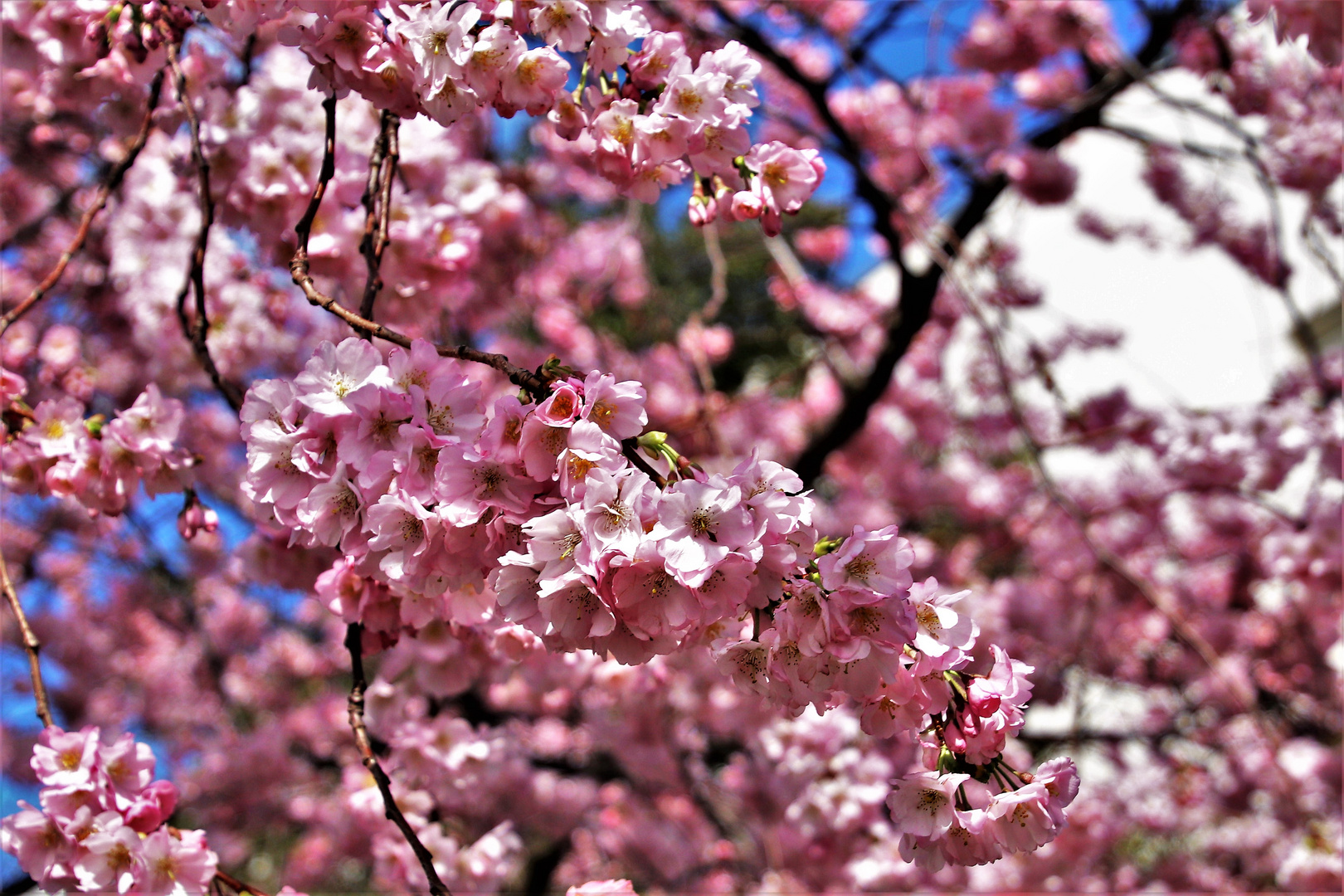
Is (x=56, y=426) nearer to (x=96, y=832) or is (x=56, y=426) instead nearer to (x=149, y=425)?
(x=149, y=425)

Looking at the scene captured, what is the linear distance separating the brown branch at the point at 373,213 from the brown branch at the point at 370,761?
40cm

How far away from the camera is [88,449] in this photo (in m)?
1.25

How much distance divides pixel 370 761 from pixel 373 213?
68 centimetres

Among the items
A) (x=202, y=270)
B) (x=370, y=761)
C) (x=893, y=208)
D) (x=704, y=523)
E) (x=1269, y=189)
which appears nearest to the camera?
(x=704, y=523)

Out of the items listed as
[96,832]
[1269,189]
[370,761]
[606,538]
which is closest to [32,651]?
[96,832]

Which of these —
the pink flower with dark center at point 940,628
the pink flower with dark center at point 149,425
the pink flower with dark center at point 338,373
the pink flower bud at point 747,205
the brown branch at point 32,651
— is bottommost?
the brown branch at point 32,651

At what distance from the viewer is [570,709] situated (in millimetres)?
3672

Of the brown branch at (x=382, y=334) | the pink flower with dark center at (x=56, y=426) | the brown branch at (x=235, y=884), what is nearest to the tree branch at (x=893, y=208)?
the brown branch at (x=382, y=334)

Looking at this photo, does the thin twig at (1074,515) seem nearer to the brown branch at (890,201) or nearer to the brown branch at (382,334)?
the brown branch at (890,201)

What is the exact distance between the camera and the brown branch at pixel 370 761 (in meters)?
0.88

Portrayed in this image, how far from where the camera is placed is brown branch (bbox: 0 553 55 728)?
1084mm

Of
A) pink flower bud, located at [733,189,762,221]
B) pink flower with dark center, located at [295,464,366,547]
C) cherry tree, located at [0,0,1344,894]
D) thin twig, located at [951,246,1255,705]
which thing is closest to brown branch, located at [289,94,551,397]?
cherry tree, located at [0,0,1344,894]

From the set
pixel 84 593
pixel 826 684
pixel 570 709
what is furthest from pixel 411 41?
pixel 84 593

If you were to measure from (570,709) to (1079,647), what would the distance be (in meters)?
2.09
